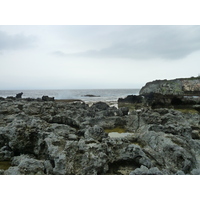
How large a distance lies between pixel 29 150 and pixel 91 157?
2.69m

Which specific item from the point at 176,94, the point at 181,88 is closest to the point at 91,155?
the point at 176,94

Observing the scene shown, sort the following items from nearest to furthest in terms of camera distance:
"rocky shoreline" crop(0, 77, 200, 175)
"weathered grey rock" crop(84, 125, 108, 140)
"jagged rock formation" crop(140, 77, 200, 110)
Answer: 1. "rocky shoreline" crop(0, 77, 200, 175)
2. "weathered grey rock" crop(84, 125, 108, 140)
3. "jagged rock formation" crop(140, 77, 200, 110)

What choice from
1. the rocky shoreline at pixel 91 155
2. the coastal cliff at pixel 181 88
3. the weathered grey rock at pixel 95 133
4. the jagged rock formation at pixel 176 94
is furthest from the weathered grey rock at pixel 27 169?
the coastal cliff at pixel 181 88

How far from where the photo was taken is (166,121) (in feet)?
33.4

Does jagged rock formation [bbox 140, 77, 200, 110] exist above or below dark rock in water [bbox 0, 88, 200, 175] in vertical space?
above

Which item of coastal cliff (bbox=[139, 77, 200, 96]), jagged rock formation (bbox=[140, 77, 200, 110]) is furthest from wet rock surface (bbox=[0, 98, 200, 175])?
coastal cliff (bbox=[139, 77, 200, 96])

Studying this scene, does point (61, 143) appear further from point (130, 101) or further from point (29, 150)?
point (130, 101)

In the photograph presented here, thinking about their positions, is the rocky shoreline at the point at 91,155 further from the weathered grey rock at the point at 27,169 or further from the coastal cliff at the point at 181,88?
the coastal cliff at the point at 181,88

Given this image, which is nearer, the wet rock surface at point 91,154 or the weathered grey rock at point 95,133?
the wet rock surface at point 91,154

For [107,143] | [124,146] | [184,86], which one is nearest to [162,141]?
[124,146]

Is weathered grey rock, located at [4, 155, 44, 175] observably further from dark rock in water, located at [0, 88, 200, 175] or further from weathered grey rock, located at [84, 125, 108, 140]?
weathered grey rock, located at [84, 125, 108, 140]

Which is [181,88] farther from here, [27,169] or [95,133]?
[27,169]

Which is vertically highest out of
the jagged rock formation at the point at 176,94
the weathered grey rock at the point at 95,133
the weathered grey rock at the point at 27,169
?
the jagged rock formation at the point at 176,94

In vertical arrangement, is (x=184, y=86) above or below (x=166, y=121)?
above
